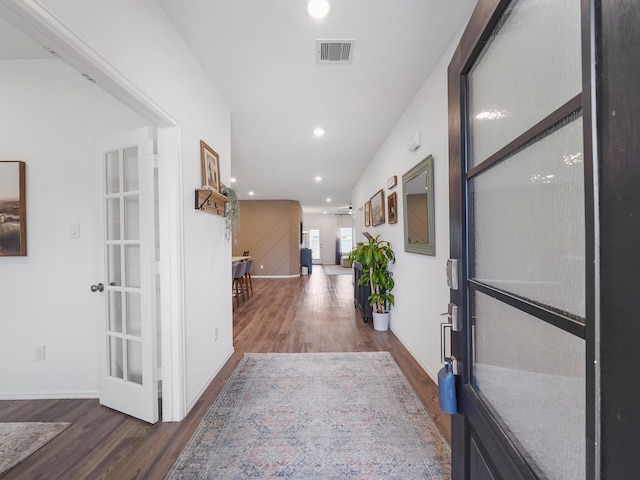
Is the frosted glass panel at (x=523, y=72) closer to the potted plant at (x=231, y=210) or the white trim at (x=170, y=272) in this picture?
the white trim at (x=170, y=272)

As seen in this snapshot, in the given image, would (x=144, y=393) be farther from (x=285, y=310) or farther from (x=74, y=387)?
(x=285, y=310)

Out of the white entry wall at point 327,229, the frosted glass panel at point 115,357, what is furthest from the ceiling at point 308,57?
the white entry wall at point 327,229

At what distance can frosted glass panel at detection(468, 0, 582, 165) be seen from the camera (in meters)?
0.55

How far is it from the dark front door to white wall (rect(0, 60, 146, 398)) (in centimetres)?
244

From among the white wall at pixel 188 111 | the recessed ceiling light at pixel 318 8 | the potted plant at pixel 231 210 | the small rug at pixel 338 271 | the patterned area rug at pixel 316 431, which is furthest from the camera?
the small rug at pixel 338 271

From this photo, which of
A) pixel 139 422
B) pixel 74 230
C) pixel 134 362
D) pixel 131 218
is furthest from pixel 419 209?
pixel 74 230

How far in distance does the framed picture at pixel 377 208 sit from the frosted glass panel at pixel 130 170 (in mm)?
3052

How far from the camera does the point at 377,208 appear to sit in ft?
14.4

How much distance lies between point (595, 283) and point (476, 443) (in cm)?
71

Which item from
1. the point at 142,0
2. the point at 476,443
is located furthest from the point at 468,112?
the point at 142,0

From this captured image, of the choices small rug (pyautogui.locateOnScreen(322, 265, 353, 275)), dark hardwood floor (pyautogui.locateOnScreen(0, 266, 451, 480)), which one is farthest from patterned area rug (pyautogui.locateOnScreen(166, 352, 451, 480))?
small rug (pyautogui.locateOnScreen(322, 265, 353, 275))

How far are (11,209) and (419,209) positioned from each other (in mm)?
3361

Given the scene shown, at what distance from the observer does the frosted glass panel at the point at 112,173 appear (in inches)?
79.7

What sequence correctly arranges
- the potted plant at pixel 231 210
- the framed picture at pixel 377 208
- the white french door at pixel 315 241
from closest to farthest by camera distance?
the potted plant at pixel 231 210 < the framed picture at pixel 377 208 < the white french door at pixel 315 241
